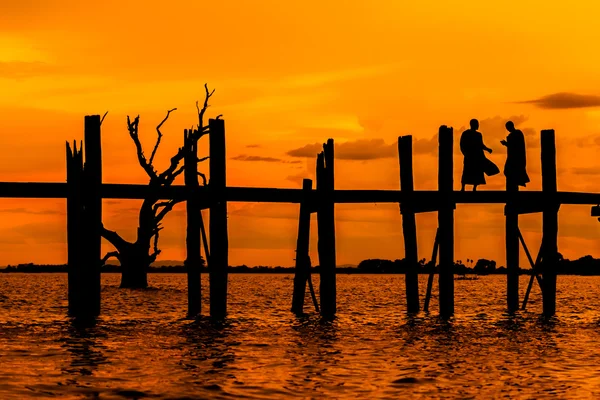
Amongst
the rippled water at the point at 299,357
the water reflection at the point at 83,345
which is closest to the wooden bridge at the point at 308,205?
the water reflection at the point at 83,345

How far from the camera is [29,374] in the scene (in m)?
14.1

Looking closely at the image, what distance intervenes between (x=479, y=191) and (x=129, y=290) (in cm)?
2233

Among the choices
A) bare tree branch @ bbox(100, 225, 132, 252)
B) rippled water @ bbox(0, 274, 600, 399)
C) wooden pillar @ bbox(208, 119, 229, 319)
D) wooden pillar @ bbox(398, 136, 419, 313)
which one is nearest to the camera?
rippled water @ bbox(0, 274, 600, 399)

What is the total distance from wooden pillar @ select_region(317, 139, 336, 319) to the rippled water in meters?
1.04

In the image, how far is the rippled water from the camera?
13078 millimetres

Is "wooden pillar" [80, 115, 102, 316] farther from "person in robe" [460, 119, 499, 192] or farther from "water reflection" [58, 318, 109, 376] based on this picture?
"person in robe" [460, 119, 499, 192]

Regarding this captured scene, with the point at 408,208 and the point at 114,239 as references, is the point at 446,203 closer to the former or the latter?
the point at 408,208

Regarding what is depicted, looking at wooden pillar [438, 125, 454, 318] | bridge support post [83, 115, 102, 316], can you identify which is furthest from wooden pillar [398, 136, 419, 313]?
bridge support post [83, 115, 102, 316]

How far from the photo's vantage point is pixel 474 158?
70.7ft

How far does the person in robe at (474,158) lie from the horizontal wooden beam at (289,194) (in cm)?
34

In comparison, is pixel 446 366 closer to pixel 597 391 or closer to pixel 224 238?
pixel 597 391

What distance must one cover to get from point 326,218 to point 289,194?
91 centimetres

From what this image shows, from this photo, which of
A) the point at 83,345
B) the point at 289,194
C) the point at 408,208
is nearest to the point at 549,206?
the point at 408,208

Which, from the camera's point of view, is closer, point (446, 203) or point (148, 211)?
point (446, 203)
